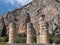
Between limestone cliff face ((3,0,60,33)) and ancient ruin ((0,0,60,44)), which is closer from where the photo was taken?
ancient ruin ((0,0,60,44))

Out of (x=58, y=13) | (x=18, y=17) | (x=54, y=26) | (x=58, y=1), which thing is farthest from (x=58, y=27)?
(x=18, y=17)

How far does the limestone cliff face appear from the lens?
224 feet

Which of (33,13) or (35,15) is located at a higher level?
(33,13)

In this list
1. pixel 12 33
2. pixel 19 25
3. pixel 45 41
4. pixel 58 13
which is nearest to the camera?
pixel 45 41

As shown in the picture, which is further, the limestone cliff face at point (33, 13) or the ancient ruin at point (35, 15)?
the limestone cliff face at point (33, 13)

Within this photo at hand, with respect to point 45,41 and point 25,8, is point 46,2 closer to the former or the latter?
point 25,8

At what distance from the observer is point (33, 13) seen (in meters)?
73.1

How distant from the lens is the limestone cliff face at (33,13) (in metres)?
68.4

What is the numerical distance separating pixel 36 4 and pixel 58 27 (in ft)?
42.9

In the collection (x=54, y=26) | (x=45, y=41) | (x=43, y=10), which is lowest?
(x=45, y=41)

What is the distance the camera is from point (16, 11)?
76.6 meters

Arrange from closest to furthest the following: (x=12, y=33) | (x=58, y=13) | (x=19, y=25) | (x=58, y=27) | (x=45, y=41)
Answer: (x=45, y=41) → (x=12, y=33) → (x=58, y=27) → (x=58, y=13) → (x=19, y=25)

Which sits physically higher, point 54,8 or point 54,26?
point 54,8

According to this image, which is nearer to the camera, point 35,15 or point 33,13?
point 35,15
